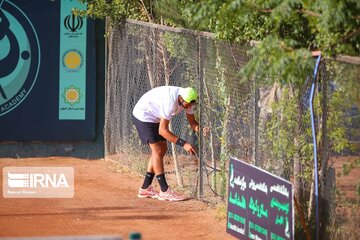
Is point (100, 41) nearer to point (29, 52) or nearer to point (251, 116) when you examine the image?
point (29, 52)

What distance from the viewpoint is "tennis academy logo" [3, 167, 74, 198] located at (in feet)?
39.7

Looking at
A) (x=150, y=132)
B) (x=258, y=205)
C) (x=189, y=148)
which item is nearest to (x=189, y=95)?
(x=189, y=148)

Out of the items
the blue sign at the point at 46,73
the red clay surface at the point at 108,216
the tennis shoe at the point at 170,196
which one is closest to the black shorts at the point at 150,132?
the tennis shoe at the point at 170,196

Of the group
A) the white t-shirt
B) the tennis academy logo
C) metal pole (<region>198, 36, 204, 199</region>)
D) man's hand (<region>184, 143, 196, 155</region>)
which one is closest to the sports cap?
the white t-shirt

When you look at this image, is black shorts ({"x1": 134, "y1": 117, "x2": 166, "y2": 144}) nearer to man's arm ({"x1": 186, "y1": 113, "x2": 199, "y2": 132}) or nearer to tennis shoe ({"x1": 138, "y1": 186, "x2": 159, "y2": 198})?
man's arm ({"x1": 186, "y1": 113, "x2": 199, "y2": 132})

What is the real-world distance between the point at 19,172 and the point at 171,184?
2.62m

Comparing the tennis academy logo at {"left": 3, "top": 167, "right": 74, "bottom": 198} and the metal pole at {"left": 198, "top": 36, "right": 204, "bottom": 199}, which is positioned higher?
the metal pole at {"left": 198, "top": 36, "right": 204, "bottom": 199}

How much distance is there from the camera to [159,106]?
1130cm

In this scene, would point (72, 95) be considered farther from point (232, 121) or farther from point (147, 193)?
point (232, 121)

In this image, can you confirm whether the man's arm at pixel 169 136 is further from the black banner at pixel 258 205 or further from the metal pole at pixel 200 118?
the black banner at pixel 258 205

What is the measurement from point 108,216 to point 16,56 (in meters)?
5.32

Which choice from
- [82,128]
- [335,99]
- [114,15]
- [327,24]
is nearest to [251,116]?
[335,99]

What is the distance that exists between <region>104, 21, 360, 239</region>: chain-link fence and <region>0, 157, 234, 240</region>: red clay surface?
2.07 feet

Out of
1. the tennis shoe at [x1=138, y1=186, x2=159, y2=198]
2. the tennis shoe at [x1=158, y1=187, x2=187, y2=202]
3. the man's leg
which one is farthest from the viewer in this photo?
the tennis shoe at [x1=138, y1=186, x2=159, y2=198]
